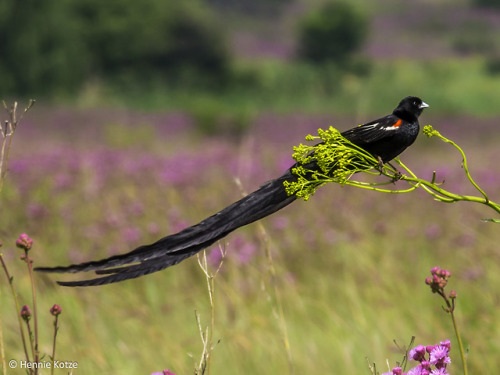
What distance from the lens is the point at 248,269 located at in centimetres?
421

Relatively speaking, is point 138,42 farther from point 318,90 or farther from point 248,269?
point 248,269

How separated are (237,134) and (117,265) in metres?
14.4

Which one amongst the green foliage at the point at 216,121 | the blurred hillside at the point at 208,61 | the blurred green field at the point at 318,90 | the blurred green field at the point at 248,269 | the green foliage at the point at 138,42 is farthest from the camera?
the green foliage at the point at 138,42

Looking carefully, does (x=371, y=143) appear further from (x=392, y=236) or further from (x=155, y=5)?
(x=155, y=5)

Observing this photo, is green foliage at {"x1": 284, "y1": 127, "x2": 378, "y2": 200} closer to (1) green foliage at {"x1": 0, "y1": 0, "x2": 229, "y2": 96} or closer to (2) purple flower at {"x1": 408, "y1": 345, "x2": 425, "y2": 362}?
(2) purple flower at {"x1": 408, "y1": 345, "x2": 425, "y2": 362}

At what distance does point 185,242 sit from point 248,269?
3.17 m

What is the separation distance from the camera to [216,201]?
5.54m

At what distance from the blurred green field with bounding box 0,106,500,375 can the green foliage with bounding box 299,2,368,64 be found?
74.8 ft

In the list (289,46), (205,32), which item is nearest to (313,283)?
(205,32)

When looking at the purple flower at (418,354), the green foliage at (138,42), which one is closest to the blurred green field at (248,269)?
the purple flower at (418,354)

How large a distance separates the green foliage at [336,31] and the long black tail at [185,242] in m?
28.5

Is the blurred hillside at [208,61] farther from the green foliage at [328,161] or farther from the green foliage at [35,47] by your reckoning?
the green foliage at [328,161]

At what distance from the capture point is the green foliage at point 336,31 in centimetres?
2930

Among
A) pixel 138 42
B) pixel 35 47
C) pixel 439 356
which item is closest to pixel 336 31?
pixel 138 42
